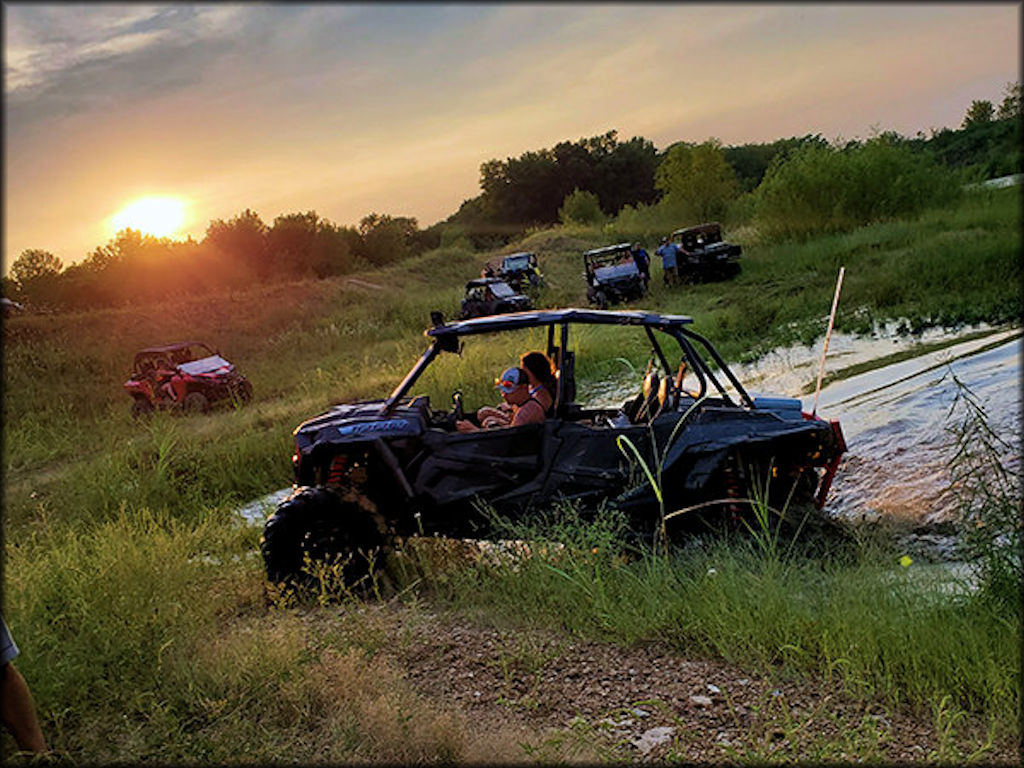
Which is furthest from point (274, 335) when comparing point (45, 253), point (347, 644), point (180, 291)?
point (347, 644)

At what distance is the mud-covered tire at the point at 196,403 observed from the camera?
979cm

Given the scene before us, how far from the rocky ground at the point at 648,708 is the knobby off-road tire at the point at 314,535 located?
0.67 meters

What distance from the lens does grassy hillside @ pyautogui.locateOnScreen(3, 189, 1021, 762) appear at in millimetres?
2660

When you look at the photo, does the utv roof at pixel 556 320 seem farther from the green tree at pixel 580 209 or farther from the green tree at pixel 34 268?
the green tree at pixel 34 268

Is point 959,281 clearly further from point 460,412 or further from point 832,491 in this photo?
point 460,412

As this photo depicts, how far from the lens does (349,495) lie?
398 cm

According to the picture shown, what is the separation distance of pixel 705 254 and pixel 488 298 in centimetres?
226

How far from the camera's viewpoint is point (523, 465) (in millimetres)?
4035

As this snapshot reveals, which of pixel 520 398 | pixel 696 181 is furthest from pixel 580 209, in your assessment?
pixel 520 398

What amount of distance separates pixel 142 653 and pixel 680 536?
7.03 feet

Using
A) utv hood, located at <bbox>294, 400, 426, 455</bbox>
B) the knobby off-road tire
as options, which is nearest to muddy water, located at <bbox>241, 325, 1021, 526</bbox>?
utv hood, located at <bbox>294, 400, 426, 455</bbox>

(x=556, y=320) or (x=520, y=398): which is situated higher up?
(x=556, y=320)

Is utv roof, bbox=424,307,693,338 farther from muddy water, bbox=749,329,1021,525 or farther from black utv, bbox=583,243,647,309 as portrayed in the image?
black utv, bbox=583,243,647,309

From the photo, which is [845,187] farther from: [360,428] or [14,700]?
[14,700]
